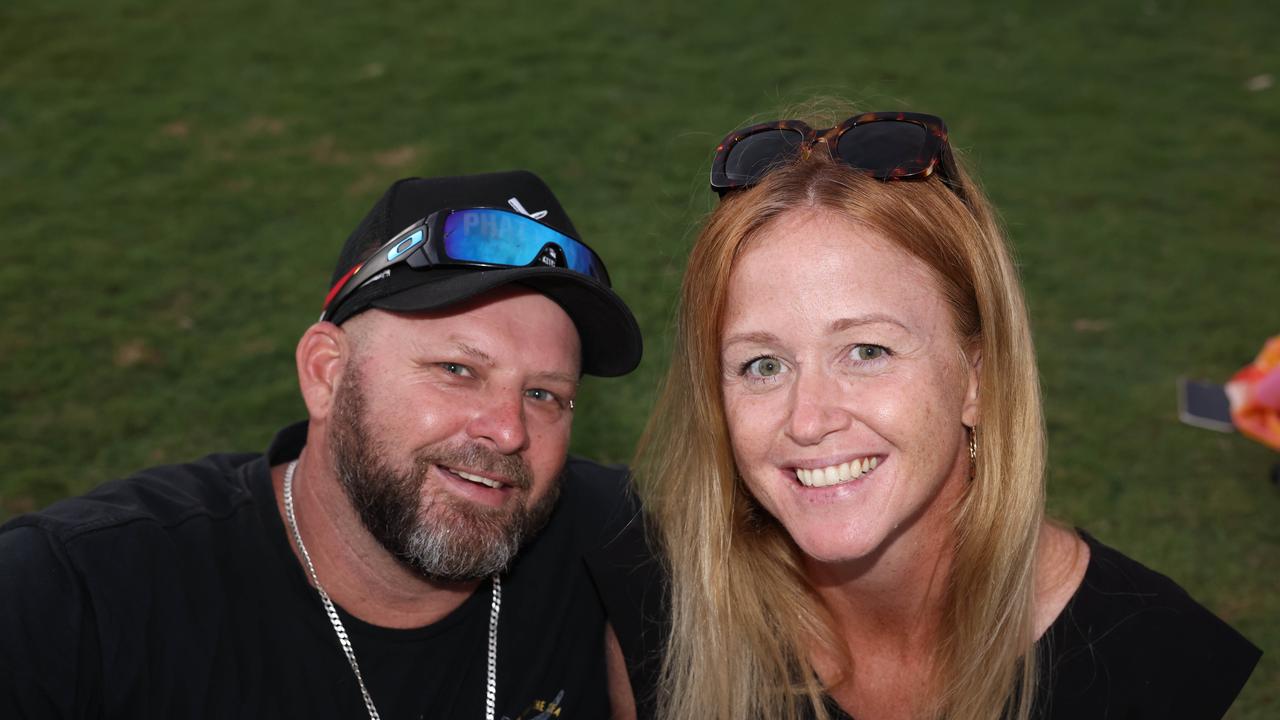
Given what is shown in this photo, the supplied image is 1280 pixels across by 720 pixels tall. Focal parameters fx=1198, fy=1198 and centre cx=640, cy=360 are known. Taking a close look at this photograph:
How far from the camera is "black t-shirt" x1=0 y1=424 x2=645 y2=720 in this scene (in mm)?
2629

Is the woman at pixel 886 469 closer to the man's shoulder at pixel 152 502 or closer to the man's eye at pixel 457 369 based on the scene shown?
the man's eye at pixel 457 369

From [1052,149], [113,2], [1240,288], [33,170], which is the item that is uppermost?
[113,2]

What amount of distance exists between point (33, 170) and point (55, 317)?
1.84 meters

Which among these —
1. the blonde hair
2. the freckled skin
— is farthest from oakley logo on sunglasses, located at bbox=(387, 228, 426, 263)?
the freckled skin

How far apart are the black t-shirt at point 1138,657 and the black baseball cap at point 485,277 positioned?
1307 millimetres

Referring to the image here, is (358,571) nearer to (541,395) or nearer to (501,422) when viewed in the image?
(501,422)

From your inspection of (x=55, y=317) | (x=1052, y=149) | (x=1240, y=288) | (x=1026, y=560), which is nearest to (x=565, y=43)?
(x=1052, y=149)

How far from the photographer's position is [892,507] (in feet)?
8.69

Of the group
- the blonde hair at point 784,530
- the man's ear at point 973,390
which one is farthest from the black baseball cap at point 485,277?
the man's ear at point 973,390

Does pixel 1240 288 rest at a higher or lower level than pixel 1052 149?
lower

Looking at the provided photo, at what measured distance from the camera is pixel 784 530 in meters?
3.17

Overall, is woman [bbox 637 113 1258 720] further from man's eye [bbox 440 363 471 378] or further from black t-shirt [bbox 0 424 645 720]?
man's eye [bbox 440 363 471 378]

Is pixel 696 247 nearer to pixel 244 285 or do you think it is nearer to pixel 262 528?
pixel 262 528

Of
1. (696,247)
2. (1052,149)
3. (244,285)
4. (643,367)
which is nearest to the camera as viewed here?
(696,247)
